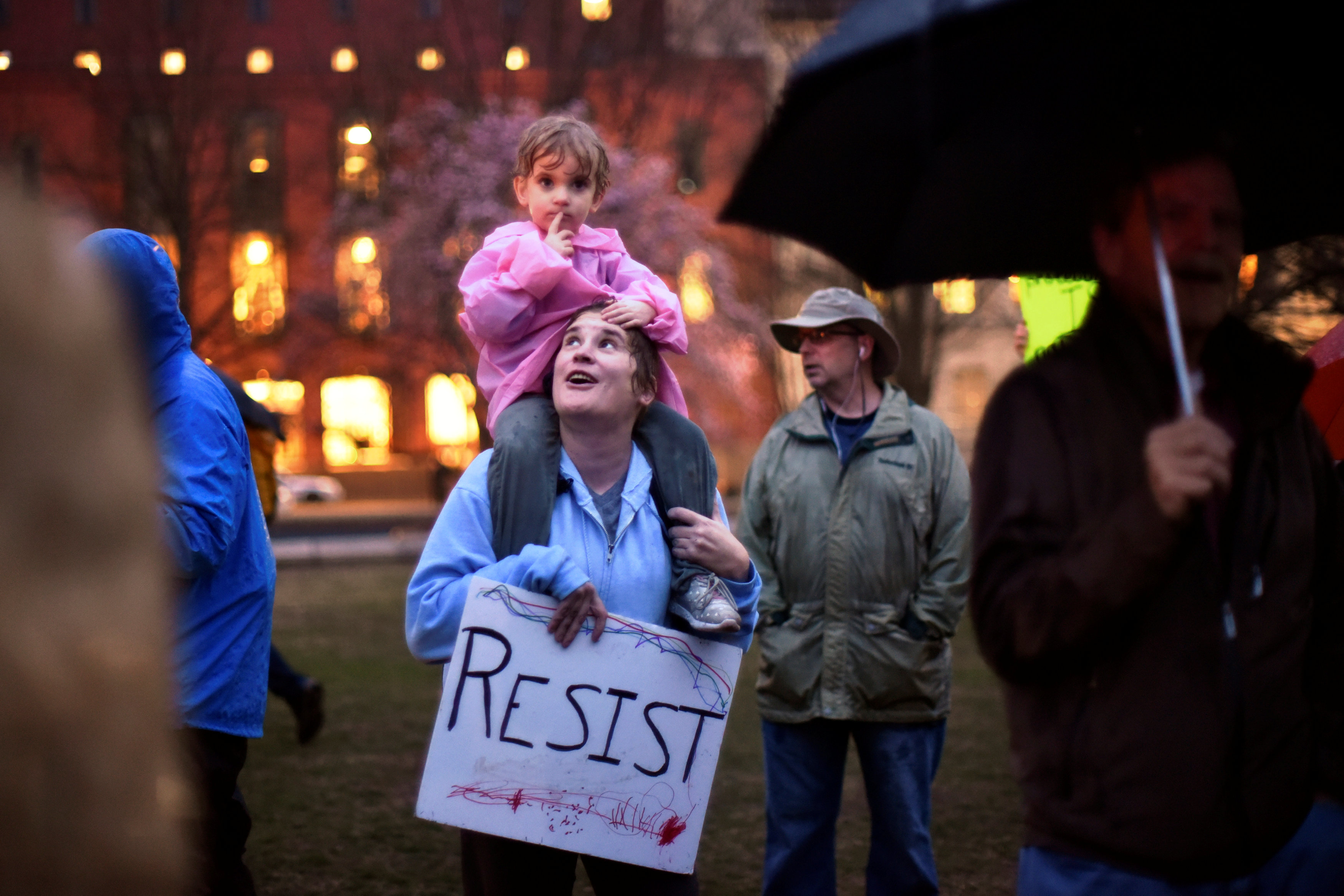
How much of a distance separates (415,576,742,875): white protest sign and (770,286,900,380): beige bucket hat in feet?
7.05

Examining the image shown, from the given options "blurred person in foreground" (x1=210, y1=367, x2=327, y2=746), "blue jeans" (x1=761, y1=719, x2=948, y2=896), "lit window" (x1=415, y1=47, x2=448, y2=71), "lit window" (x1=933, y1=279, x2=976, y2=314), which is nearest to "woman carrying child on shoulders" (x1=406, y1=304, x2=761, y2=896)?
"blue jeans" (x1=761, y1=719, x2=948, y2=896)

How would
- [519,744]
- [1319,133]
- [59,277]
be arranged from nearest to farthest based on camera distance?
[59,277]
[1319,133]
[519,744]

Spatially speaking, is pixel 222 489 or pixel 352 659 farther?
pixel 352 659

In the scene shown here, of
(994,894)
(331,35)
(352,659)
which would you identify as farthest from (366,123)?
(994,894)

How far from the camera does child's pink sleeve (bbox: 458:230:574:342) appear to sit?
3291 mm

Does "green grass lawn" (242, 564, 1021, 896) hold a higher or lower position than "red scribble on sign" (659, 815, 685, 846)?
lower

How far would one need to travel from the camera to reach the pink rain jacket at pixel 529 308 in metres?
3.27

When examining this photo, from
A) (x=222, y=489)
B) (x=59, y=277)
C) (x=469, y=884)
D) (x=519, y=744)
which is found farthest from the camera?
(x=222, y=489)

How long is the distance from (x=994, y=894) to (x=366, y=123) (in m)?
24.7

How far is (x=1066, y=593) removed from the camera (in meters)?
1.93

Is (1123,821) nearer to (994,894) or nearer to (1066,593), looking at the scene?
(1066,593)

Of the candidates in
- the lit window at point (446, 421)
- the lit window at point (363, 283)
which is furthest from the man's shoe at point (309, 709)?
the lit window at point (446, 421)

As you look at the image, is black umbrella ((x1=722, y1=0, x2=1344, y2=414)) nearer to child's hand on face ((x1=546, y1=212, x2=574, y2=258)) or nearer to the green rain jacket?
child's hand on face ((x1=546, y1=212, x2=574, y2=258))

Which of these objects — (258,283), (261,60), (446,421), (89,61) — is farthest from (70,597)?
(261,60)
